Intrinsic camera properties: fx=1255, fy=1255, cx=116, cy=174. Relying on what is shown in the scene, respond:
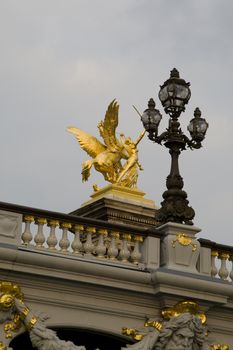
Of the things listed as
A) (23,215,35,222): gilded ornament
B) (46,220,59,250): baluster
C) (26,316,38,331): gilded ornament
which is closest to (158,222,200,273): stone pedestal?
(46,220,59,250): baluster

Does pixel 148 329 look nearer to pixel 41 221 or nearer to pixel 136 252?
pixel 136 252

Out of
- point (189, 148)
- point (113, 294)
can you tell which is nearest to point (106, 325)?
point (113, 294)

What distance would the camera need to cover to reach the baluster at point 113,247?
20.0 metres

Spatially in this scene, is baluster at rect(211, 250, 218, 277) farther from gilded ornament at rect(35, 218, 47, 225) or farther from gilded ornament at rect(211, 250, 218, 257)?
gilded ornament at rect(35, 218, 47, 225)

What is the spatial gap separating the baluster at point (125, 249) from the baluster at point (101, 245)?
308 mm

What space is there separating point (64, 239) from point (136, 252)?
131 centimetres

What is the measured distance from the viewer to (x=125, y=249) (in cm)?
2023

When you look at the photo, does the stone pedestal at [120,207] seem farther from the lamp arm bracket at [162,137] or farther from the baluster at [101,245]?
the baluster at [101,245]

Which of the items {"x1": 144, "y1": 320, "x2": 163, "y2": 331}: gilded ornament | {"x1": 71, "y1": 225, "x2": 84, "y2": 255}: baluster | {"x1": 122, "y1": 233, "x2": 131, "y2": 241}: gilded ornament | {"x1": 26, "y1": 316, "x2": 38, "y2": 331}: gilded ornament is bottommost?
{"x1": 26, "y1": 316, "x2": 38, "y2": 331}: gilded ornament

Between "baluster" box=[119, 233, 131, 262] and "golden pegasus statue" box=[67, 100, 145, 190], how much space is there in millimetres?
4631

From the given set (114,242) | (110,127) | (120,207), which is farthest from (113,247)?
(110,127)

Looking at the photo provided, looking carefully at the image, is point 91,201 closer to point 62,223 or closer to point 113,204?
point 113,204

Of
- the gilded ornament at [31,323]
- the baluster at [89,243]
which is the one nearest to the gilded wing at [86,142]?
the baluster at [89,243]

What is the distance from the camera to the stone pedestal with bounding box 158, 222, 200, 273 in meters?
20.3
